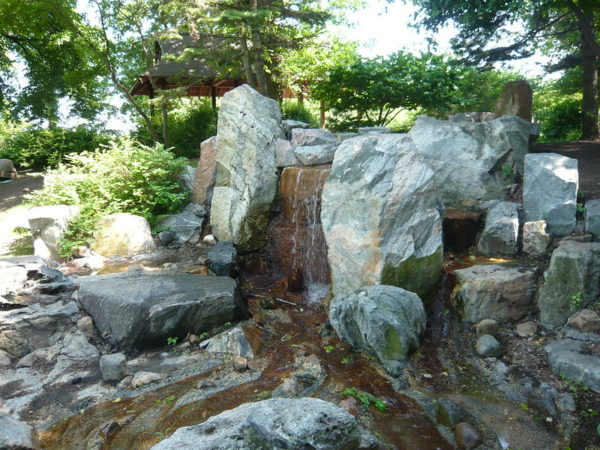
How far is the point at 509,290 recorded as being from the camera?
456cm

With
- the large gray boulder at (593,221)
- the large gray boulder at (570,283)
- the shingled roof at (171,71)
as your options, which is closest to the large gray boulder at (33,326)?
the large gray boulder at (570,283)

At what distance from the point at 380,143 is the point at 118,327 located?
3.67 meters

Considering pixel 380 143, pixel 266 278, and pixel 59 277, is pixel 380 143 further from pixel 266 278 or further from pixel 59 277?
pixel 59 277

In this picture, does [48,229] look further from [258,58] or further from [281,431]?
[258,58]

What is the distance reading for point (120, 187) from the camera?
8.02 m

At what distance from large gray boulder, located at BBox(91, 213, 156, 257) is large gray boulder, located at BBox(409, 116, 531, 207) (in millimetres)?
5074

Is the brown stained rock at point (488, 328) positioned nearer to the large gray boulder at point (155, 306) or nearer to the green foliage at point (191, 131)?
the large gray boulder at point (155, 306)

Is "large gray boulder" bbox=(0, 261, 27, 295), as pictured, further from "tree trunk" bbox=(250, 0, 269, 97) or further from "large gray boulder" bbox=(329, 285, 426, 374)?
"tree trunk" bbox=(250, 0, 269, 97)

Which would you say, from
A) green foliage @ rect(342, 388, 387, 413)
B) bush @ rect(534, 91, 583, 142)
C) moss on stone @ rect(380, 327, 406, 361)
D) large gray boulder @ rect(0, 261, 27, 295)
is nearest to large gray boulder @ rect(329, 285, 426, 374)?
moss on stone @ rect(380, 327, 406, 361)

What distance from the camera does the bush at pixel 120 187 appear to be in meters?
7.67

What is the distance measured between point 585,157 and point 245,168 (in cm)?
695

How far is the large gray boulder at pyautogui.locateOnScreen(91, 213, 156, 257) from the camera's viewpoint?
6980mm

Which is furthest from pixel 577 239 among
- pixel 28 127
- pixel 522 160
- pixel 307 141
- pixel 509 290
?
pixel 28 127

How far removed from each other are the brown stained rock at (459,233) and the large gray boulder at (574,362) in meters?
2.10
